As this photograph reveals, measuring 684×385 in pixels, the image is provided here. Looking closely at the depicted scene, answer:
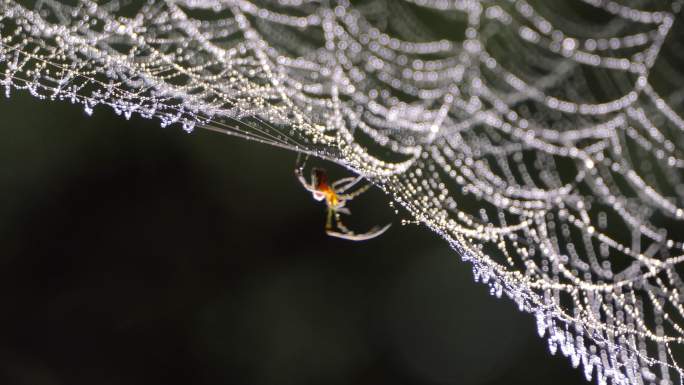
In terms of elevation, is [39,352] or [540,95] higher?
[540,95]

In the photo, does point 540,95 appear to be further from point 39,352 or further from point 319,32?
point 39,352

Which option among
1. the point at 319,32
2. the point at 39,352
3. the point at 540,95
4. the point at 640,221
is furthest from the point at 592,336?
the point at 39,352

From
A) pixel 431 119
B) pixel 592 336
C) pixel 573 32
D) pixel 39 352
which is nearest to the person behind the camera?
pixel 573 32

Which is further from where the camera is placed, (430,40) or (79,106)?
(79,106)

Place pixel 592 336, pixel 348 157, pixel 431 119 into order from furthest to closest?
pixel 592 336, pixel 348 157, pixel 431 119

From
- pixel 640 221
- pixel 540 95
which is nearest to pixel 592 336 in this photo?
pixel 640 221

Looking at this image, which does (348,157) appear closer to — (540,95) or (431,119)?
(431,119)

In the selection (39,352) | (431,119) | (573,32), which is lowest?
(39,352)
